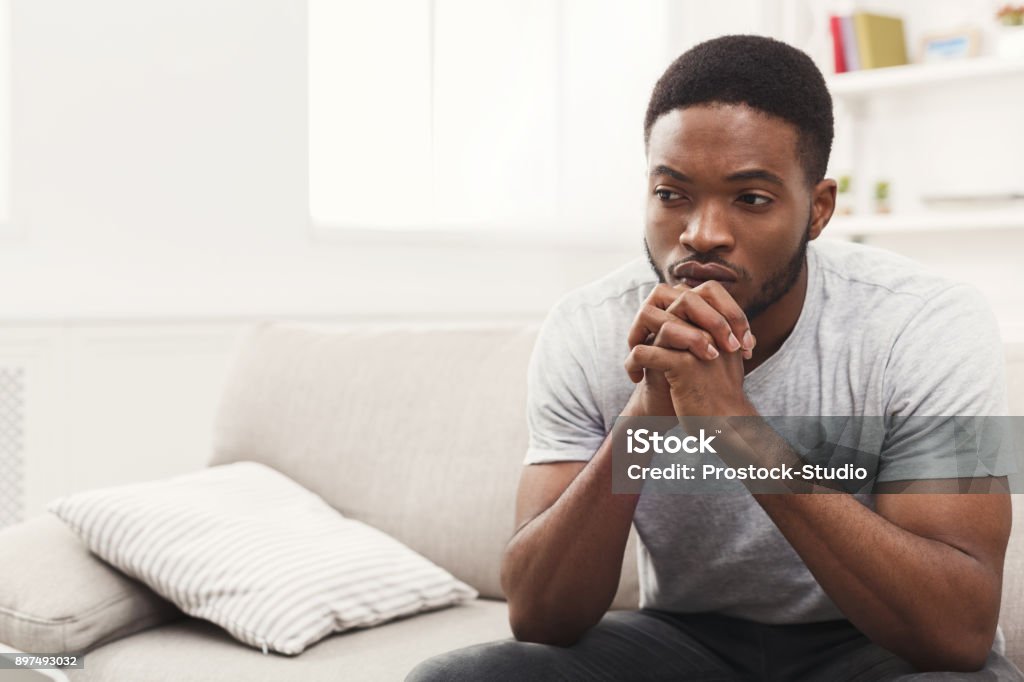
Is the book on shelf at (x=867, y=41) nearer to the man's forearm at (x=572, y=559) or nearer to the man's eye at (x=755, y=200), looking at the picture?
the man's eye at (x=755, y=200)

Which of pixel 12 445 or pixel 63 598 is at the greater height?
pixel 12 445

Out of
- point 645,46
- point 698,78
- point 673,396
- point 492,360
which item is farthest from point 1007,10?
point 673,396

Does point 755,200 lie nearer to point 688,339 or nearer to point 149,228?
point 688,339

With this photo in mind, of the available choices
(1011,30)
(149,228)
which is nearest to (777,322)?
(149,228)

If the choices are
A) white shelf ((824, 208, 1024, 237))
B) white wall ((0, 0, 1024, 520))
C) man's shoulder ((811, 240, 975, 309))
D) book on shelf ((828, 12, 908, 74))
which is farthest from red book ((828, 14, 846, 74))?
man's shoulder ((811, 240, 975, 309))

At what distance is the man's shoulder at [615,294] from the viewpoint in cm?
140

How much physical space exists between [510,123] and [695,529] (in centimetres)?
304

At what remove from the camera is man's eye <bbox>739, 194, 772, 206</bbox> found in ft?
3.96

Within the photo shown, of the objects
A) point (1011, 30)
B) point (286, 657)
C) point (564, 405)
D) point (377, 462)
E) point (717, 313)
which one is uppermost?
point (1011, 30)

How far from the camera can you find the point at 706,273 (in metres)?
1.21

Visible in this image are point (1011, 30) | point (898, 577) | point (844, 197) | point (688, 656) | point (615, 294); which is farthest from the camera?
point (844, 197)

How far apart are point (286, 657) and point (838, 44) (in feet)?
10.7

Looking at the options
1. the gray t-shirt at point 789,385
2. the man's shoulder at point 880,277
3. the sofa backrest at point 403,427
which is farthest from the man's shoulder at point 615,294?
the sofa backrest at point 403,427

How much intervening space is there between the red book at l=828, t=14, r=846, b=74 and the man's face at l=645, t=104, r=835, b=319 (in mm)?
2986
